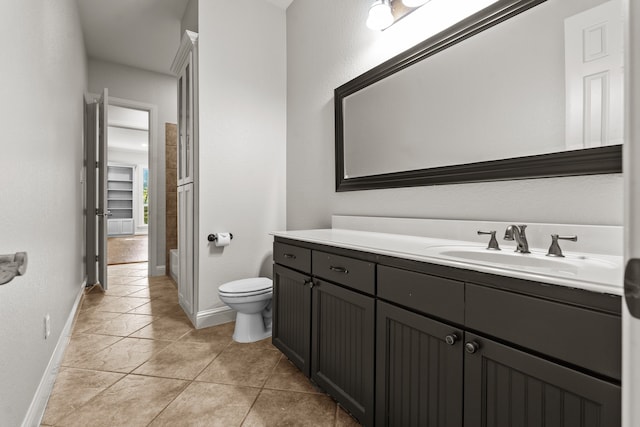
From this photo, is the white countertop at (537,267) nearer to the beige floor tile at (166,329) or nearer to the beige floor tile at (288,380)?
the beige floor tile at (288,380)

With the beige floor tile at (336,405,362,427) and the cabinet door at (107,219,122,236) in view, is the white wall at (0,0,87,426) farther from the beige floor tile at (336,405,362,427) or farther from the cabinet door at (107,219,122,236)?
the cabinet door at (107,219,122,236)

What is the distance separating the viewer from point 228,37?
2.66 m

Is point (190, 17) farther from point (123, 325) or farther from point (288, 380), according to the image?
point (288, 380)

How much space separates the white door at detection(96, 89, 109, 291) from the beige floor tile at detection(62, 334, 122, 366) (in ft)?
4.34

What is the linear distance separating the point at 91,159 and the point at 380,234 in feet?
12.1

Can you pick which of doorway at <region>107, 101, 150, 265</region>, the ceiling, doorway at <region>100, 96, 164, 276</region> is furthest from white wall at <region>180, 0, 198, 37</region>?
doorway at <region>107, 101, 150, 265</region>

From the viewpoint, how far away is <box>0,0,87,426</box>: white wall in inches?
45.7

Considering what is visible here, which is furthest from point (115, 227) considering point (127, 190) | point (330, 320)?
point (330, 320)

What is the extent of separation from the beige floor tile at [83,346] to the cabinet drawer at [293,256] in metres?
1.38

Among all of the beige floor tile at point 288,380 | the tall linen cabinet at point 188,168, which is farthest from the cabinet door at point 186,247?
the beige floor tile at point 288,380

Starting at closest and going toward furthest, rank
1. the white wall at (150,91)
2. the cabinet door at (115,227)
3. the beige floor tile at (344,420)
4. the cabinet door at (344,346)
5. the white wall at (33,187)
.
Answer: the white wall at (33,187) < the cabinet door at (344,346) < the beige floor tile at (344,420) < the white wall at (150,91) < the cabinet door at (115,227)

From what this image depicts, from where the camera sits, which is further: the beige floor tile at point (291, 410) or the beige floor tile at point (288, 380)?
the beige floor tile at point (288, 380)

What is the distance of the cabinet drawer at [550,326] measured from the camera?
688 mm

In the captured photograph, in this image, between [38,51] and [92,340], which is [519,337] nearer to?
[38,51]
